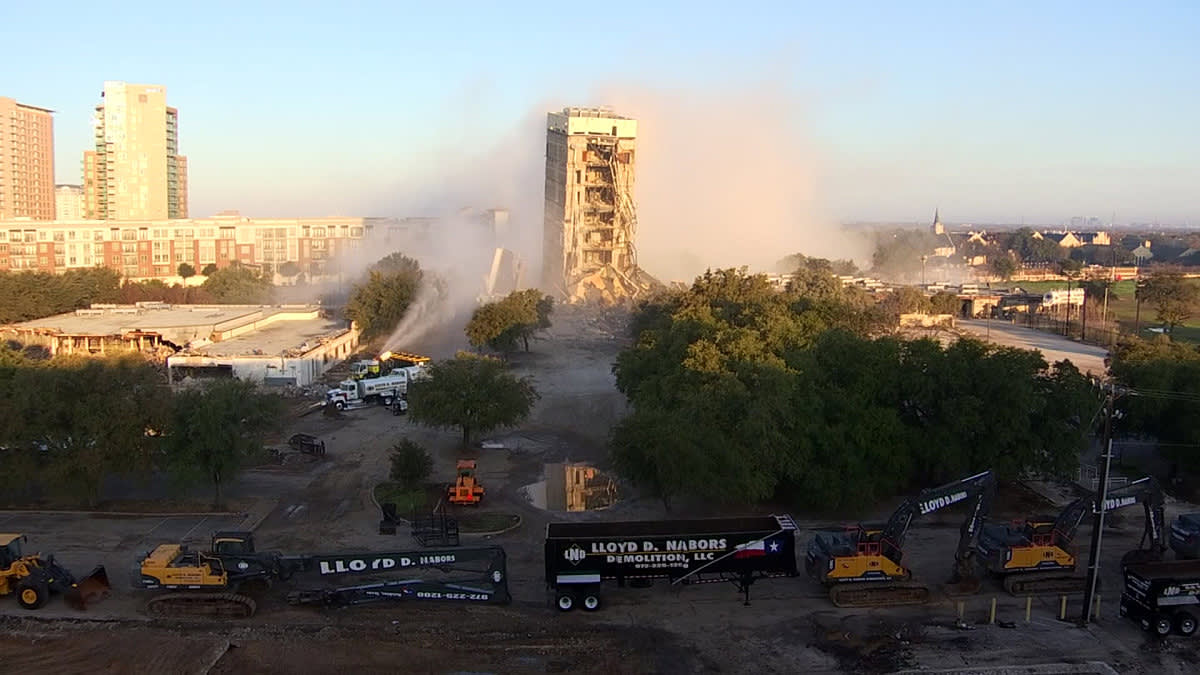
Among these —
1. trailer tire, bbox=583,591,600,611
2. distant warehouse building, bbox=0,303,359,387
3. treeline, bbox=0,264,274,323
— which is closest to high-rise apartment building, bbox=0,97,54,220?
treeline, bbox=0,264,274,323

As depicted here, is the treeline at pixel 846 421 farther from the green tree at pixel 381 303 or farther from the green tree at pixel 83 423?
the green tree at pixel 381 303

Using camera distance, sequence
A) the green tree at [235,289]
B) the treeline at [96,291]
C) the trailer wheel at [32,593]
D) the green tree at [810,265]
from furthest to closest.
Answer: the green tree at [810,265]
the green tree at [235,289]
the treeline at [96,291]
the trailer wheel at [32,593]

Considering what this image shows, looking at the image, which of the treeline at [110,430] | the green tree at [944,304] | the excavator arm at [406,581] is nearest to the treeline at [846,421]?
the excavator arm at [406,581]

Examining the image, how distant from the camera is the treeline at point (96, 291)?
193 ft

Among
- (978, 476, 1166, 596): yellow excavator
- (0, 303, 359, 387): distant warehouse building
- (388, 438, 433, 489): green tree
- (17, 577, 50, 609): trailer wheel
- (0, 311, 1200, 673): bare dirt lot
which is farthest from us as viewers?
(0, 303, 359, 387): distant warehouse building

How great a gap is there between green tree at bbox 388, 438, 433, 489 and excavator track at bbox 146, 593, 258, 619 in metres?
8.13

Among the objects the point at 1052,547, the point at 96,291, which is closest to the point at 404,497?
the point at 1052,547

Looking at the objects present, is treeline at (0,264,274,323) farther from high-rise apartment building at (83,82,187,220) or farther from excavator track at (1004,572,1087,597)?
excavator track at (1004,572,1087,597)

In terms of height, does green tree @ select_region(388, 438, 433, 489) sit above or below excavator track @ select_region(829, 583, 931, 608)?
above

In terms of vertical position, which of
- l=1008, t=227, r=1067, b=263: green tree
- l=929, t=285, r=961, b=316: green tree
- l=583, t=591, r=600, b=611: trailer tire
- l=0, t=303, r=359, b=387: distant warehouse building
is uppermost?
l=1008, t=227, r=1067, b=263: green tree

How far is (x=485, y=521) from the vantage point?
72.8 ft

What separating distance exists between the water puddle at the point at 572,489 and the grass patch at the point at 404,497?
8.83 ft

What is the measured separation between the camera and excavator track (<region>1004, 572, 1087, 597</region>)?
57.6ft

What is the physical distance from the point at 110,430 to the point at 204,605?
740cm
